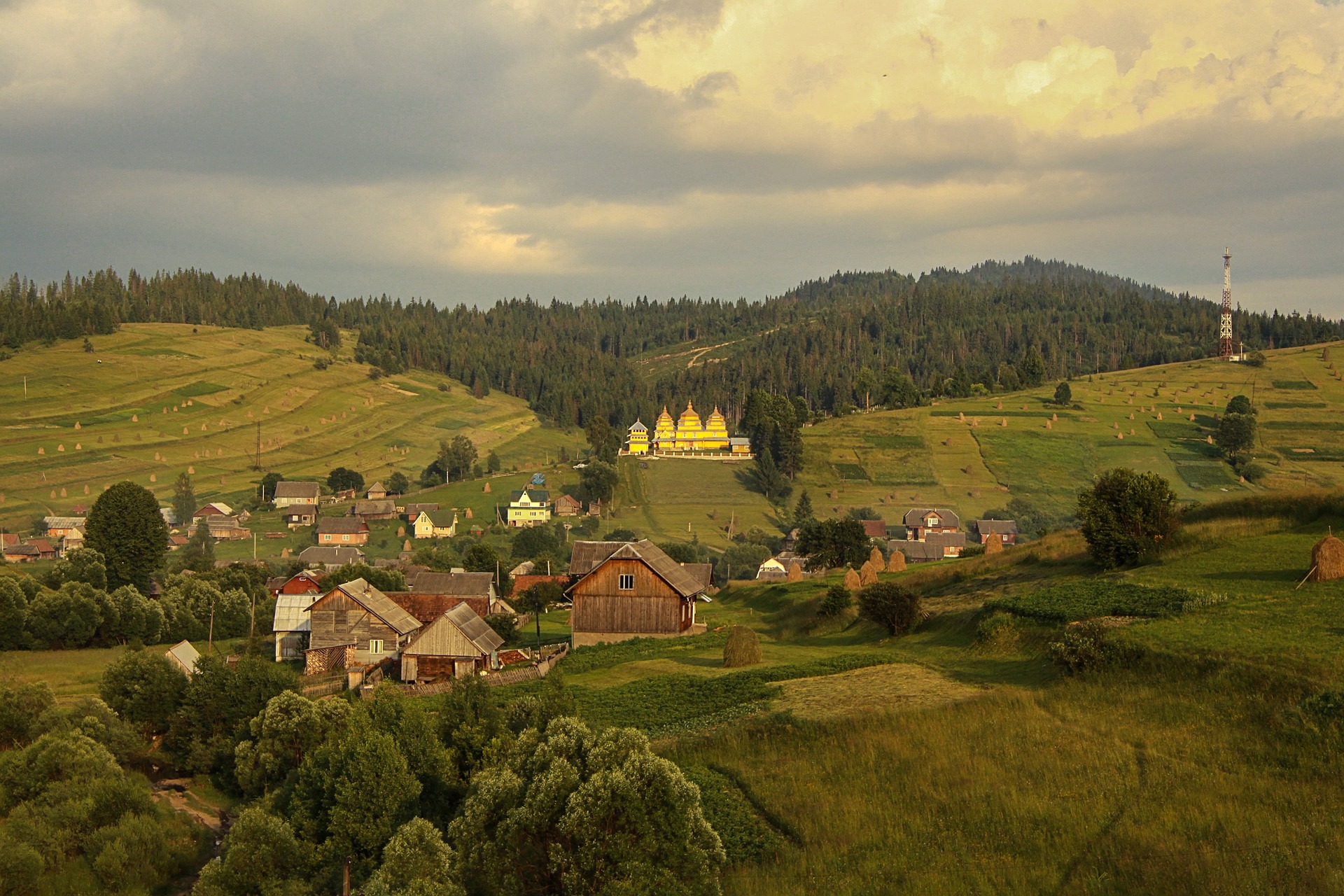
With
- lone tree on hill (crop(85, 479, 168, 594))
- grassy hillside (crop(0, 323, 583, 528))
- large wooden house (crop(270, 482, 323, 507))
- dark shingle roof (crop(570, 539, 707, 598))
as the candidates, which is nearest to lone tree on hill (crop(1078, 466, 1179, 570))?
dark shingle roof (crop(570, 539, 707, 598))

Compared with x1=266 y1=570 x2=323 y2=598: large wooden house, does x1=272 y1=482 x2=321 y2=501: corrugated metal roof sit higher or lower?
higher

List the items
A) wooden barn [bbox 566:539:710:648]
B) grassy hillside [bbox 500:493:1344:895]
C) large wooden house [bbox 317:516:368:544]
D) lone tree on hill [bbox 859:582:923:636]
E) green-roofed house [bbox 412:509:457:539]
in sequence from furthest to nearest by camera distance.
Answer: green-roofed house [bbox 412:509:457:539], large wooden house [bbox 317:516:368:544], wooden barn [bbox 566:539:710:648], lone tree on hill [bbox 859:582:923:636], grassy hillside [bbox 500:493:1344:895]

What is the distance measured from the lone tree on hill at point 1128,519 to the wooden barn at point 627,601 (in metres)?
20.9

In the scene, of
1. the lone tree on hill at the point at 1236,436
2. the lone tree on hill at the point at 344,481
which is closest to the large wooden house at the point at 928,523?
the lone tree on hill at the point at 1236,436

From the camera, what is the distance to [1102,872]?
1669 centimetres

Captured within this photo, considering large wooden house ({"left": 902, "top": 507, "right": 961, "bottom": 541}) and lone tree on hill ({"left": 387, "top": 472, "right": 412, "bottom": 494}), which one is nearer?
large wooden house ({"left": 902, "top": 507, "right": 961, "bottom": 541})

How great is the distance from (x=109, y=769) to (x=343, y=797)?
16.8 metres

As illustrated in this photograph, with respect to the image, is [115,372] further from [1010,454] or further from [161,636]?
[1010,454]

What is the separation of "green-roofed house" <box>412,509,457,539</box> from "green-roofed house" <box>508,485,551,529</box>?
6.79 m

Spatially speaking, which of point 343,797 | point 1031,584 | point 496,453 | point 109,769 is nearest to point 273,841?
point 343,797

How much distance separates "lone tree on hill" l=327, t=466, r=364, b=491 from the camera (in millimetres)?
134000

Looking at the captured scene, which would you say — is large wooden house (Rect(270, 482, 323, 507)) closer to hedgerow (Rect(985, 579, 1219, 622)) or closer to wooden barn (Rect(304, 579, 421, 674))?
wooden barn (Rect(304, 579, 421, 674))

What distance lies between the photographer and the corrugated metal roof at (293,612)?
198ft

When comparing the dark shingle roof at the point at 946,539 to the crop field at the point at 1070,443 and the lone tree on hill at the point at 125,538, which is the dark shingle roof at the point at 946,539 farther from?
the lone tree on hill at the point at 125,538
